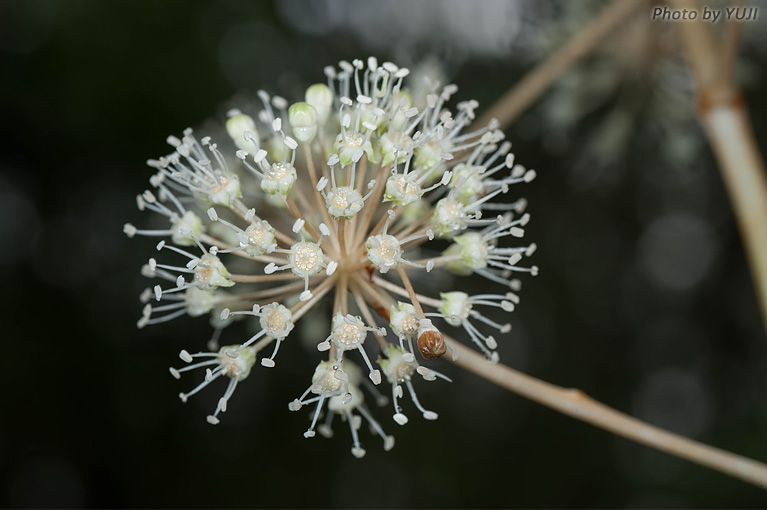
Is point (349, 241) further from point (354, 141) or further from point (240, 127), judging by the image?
point (240, 127)

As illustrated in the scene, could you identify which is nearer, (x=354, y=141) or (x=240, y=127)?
(x=354, y=141)

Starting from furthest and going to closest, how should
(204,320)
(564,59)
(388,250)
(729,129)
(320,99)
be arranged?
(204,320) → (564,59) → (729,129) → (320,99) → (388,250)

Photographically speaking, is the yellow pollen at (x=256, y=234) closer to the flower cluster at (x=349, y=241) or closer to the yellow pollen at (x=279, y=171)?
the flower cluster at (x=349, y=241)


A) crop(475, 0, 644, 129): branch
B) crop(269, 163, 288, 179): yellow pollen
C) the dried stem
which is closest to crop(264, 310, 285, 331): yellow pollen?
the dried stem

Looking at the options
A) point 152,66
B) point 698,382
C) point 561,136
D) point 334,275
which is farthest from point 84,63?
point 698,382

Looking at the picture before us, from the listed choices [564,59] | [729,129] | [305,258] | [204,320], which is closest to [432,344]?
[305,258]
